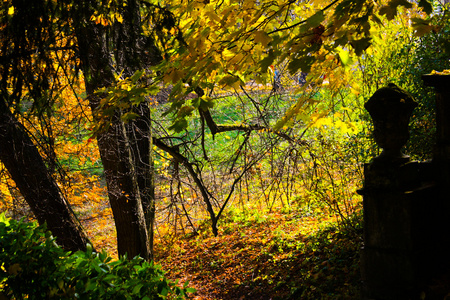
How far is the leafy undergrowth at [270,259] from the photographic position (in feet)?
18.2

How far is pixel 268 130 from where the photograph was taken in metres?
6.80

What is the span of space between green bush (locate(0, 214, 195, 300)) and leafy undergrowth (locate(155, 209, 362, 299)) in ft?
9.90

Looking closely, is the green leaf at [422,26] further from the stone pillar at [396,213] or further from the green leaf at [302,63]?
the stone pillar at [396,213]

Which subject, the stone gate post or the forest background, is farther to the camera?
the stone gate post

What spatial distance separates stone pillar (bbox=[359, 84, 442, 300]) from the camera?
3.30 m

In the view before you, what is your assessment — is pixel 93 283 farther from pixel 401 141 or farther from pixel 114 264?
pixel 401 141

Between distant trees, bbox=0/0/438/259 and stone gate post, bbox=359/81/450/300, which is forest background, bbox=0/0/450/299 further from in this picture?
stone gate post, bbox=359/81/450/300

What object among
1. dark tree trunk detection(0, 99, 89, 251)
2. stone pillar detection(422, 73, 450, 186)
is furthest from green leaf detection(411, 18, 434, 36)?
dark tree trunk detection(0, 99, 89, 251)

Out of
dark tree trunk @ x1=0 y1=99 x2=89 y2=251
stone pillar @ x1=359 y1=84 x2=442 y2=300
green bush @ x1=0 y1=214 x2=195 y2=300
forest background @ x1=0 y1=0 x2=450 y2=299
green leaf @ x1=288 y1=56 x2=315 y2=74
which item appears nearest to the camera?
green bush @ x1=0 y1=214 x2=195 y2=300

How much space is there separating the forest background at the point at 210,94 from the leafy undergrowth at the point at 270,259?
0.12 feet

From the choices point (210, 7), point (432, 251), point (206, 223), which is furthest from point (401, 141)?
point (206, 223)

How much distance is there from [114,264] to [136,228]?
2.95m

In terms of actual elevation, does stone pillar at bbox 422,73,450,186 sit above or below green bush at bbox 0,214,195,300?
above

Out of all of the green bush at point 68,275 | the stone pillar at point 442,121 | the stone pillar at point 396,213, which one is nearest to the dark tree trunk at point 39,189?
the green bush at point 68,275
